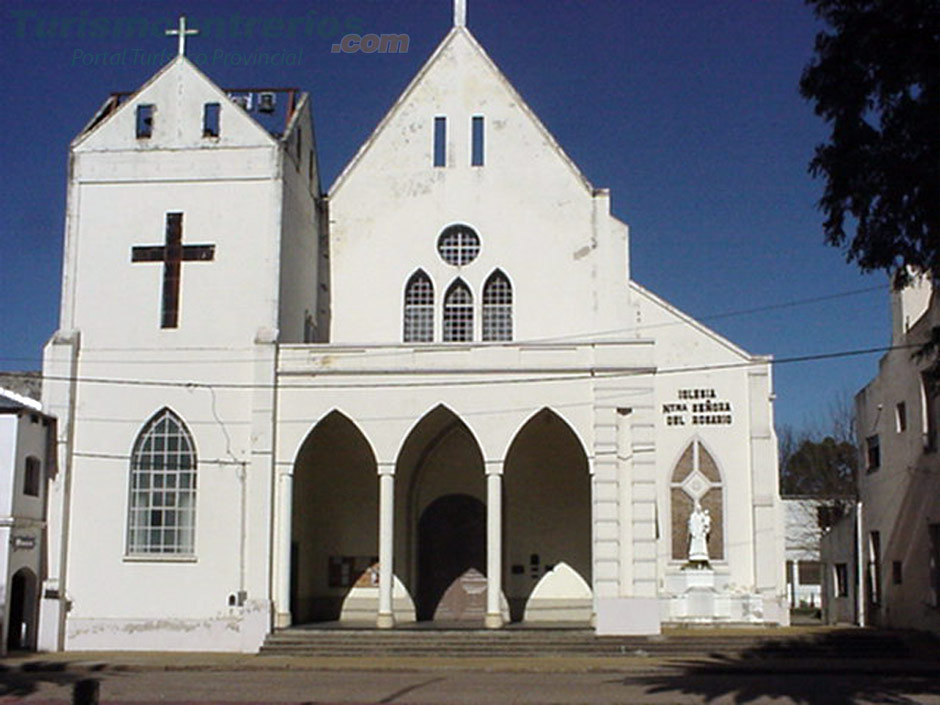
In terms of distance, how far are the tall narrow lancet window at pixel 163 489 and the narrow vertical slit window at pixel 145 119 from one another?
6.84 metres

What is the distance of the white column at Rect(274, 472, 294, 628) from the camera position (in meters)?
27.7

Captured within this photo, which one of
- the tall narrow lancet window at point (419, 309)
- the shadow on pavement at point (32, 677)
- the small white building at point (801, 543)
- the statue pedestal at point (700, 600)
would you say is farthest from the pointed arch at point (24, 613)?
the small white building at point (801, 543)

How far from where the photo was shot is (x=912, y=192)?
16188 mm

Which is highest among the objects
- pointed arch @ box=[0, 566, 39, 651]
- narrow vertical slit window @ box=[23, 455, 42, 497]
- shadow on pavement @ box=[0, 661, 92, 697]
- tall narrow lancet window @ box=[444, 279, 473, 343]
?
tall narrow lancet window @ box=[444, 279, 473, 343]

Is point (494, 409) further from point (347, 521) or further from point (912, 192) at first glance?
point (912, 192)

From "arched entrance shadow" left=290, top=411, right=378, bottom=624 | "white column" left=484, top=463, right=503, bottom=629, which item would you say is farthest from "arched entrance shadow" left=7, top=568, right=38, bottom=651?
"white column" left=484, top=463, right=503, bottom=629

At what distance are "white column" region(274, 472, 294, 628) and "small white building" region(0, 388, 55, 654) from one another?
529 centimetres

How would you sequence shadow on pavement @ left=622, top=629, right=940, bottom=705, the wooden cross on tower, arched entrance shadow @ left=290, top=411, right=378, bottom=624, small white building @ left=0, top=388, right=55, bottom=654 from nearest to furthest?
1. shadow on pavement @ left=622, top=629, right=940, bottom=705
2. small white building @ left=0, top=388, right=55, bottom=654
3. the wooden cross on tower
4. arched entrance shadow @ left=290, top=411, right=378, bottom=624

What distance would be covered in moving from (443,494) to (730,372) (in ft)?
26.7

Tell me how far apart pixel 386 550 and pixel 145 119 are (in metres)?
11.9

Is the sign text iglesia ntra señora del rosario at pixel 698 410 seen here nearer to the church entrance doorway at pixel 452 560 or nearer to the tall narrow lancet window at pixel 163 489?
the church entrance doorway at pixel 452 560

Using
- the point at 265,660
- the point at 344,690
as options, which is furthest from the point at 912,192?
the point at 265,660

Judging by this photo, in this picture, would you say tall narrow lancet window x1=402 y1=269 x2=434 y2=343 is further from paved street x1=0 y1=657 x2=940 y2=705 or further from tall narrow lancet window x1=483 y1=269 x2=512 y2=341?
paved street x1=0 y1=657 x2=940 y2=705

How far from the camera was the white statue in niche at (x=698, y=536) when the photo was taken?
104 feet
